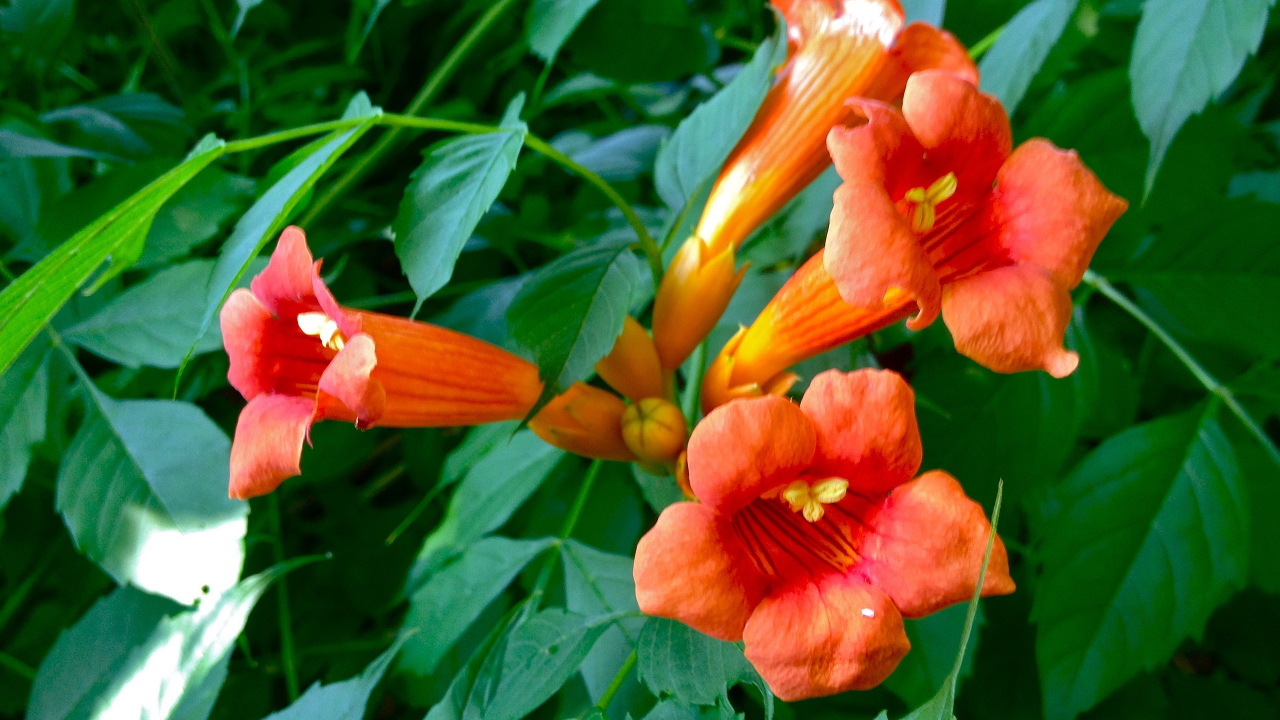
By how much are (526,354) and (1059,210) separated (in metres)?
0.50

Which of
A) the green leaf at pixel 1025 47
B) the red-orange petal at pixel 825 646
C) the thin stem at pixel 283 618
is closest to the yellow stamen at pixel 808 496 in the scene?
the red-orange petal at pixel 825 646

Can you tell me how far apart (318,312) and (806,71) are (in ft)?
2.05

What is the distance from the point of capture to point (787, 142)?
2.97 feet

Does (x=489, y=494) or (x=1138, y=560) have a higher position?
(x=489, y=494)

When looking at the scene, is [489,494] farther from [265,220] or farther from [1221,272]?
[1221,272]

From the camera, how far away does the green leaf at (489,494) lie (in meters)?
0.99

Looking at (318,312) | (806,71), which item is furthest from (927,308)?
(318,312)

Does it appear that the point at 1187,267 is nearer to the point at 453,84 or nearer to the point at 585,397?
the point at 585,397

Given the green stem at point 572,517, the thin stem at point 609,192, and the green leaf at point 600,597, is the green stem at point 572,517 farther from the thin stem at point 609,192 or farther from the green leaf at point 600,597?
the thin stem at point 609,192

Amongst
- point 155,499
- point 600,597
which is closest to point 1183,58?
point 600,597

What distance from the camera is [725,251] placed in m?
0.88

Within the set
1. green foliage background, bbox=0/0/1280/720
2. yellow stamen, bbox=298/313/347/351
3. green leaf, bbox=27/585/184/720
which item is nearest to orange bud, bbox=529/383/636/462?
green foliage background, bbox=0/0/1280/720

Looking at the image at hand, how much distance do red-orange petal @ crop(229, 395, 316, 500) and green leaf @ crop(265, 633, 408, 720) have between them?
0.19 m

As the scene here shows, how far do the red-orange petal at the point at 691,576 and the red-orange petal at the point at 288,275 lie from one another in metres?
0.38
